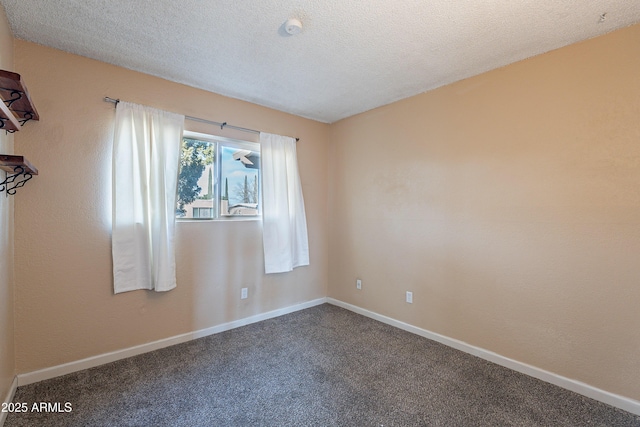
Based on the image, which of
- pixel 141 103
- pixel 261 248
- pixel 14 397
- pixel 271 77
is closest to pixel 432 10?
pixel 271 77

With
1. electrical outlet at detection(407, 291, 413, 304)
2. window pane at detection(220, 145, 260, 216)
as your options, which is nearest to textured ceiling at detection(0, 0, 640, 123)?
window pane at detection(220, 145, 260, 216)

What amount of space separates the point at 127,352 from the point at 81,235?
41.7 inches

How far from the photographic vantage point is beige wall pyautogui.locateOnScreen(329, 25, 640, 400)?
1896 mm

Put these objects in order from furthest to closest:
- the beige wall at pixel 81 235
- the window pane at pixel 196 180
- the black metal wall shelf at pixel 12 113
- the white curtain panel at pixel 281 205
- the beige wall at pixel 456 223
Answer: the white curtain panel at pixel 281 205, the window pane at pixel 196 180, the beige wall at pixel 81 235, the beige wall at pixel 456 223, the black metal wall shelf at pixel 12 113

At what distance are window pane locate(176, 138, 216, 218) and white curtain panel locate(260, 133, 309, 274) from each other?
557 millimetres

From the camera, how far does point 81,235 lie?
7.42ft

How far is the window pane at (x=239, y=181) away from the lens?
3104 mm

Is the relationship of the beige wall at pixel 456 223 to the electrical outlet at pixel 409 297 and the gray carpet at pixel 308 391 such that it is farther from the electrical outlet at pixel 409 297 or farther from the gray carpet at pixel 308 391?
the gray carpet at pixel 308 391

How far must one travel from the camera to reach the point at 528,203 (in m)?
2.26

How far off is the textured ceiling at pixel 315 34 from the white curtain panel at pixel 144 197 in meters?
0.48

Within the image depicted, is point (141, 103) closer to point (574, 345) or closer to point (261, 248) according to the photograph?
point (261, 248)

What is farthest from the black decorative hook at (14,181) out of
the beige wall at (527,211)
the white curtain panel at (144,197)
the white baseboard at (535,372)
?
the white baseboard at (535,372)

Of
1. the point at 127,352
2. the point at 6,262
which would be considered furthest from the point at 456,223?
the point at 6,262

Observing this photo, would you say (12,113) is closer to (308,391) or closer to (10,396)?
(10,396)
